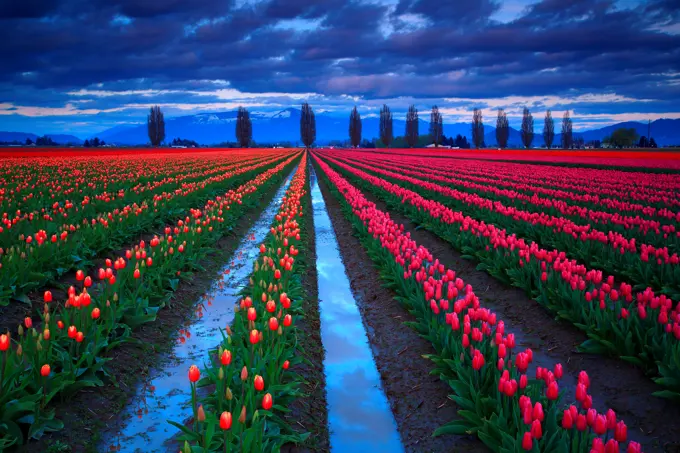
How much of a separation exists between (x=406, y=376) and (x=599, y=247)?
17.3 ft

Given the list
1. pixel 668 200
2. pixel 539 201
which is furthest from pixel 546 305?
pixel 668 200

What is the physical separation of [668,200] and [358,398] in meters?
13.6

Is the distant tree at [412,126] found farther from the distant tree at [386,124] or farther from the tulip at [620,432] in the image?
the tulip at [620,432]

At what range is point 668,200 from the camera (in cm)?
1435

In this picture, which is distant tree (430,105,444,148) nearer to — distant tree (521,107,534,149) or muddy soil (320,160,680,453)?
distant tree (521,107,534,149)

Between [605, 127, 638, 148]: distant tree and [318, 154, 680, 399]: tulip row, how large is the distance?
11492 cm

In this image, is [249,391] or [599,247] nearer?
[249,391]

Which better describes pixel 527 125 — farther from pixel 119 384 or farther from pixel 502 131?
pixel 119 384

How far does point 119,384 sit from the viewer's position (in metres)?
4.70

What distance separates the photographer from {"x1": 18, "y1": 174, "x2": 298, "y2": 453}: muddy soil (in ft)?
12.4

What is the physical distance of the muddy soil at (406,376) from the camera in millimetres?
4035

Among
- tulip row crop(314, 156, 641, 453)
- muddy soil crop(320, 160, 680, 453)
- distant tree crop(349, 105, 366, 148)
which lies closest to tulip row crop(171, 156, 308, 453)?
tulip row crop(314, 156, 641, 453)

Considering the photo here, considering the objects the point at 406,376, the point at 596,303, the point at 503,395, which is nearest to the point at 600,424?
the point at 503,395

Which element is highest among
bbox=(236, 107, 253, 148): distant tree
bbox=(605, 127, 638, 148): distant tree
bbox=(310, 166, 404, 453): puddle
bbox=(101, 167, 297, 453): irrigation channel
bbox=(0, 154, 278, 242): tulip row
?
bbox=(236, 107, 253, 148): distant tree
